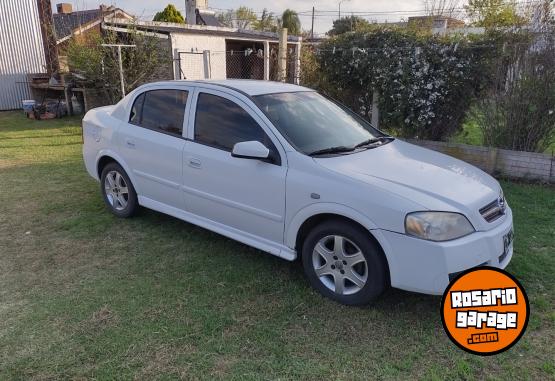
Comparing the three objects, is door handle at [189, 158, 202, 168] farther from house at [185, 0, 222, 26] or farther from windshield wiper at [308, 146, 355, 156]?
house at [185, 0, 222, 26]

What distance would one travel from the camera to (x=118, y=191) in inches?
197

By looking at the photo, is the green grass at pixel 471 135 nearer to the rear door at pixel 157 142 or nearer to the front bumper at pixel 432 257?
the front bumper at pixel 432 257

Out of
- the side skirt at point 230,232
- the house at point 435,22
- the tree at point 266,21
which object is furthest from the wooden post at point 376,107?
the tree at point 266,21

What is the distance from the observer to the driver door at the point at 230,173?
349cm

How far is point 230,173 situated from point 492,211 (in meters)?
2.04

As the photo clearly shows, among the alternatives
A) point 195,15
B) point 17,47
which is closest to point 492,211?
point 17,47

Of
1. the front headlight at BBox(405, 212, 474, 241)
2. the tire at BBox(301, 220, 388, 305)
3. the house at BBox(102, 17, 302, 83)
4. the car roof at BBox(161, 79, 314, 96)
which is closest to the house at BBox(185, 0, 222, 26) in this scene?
the house at BBox(102, 17, 302, 83)

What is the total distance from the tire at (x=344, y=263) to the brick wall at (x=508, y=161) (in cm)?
427

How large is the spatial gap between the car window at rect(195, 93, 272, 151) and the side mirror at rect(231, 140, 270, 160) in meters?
0.16

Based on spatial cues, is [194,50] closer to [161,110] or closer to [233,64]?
[233,64]

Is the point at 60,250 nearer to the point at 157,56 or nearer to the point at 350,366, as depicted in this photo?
the point at 350,366

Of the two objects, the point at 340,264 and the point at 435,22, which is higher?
the point at 435,22

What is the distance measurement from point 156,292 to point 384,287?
1748 millimetres

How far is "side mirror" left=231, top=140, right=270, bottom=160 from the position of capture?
11.1ft
